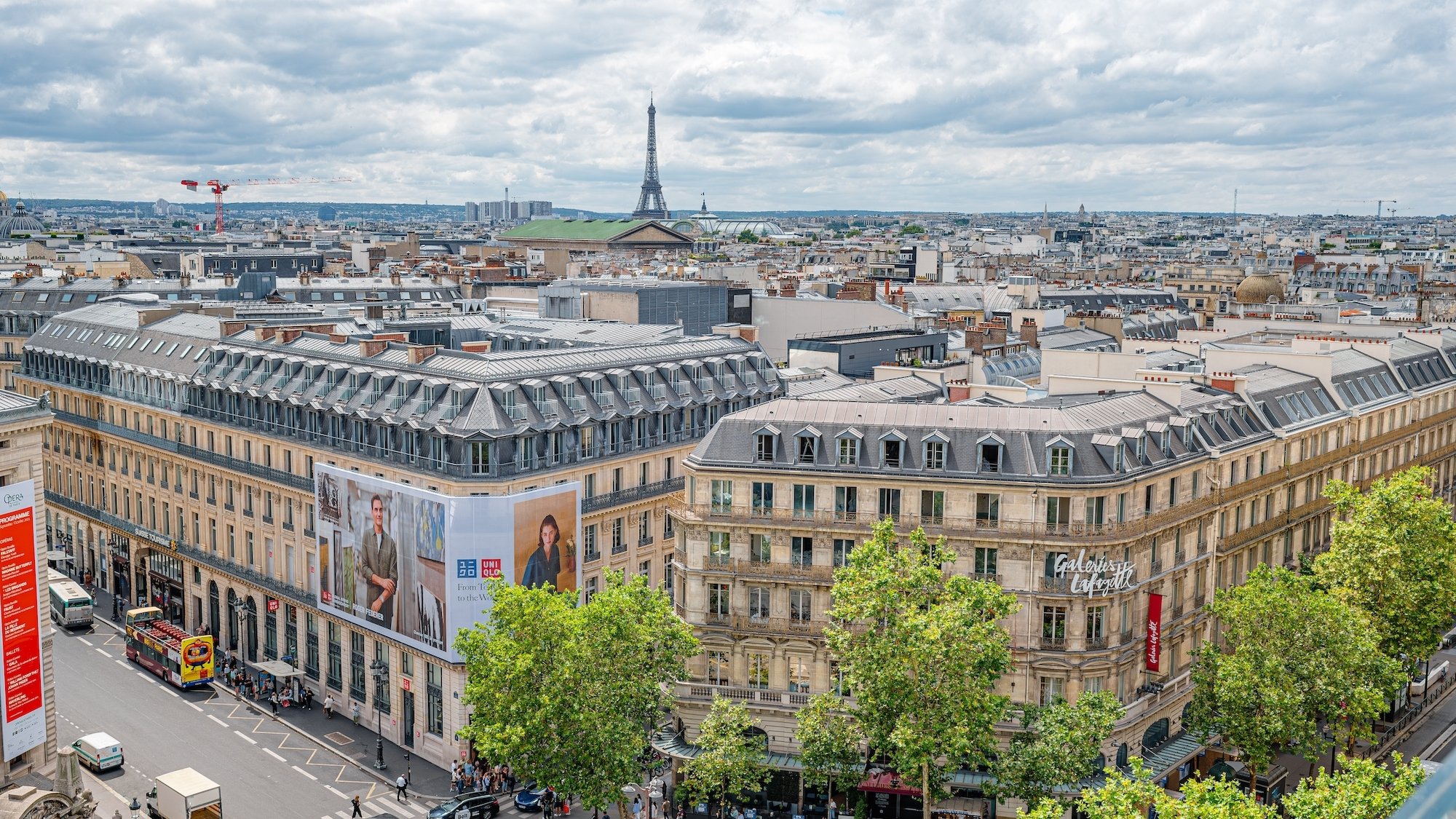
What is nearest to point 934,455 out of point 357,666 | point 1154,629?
point 1154,629

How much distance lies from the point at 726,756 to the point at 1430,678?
5336 cm

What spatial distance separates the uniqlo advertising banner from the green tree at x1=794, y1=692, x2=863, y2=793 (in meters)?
34.9

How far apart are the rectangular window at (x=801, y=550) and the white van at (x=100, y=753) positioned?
37986mm

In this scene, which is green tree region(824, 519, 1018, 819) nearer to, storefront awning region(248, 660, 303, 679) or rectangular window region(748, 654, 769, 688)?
rectangular window region(748, 654, 769, 688)

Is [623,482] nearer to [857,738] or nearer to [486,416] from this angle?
[486,416]

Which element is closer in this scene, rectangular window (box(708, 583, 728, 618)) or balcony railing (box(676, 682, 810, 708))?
balcony railing (box(676, 682, 810, 708))

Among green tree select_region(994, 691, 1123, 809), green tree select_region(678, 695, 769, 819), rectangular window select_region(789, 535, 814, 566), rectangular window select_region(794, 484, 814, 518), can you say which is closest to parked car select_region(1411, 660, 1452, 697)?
green tree select_region(994, 691, 1123, 809)

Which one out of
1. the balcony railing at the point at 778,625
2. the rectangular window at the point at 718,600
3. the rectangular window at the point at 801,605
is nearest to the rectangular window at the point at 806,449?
the rectangular window at the point at 801,605

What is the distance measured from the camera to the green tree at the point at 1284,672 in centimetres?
6181

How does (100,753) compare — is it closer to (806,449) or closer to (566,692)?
(566,692)

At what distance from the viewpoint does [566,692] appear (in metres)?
58.3

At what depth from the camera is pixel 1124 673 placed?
65.0m

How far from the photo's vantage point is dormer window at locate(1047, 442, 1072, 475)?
62.9 meters

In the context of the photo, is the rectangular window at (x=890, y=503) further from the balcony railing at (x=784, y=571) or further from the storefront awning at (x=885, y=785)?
the storefront awning at (x=885, y=785)
